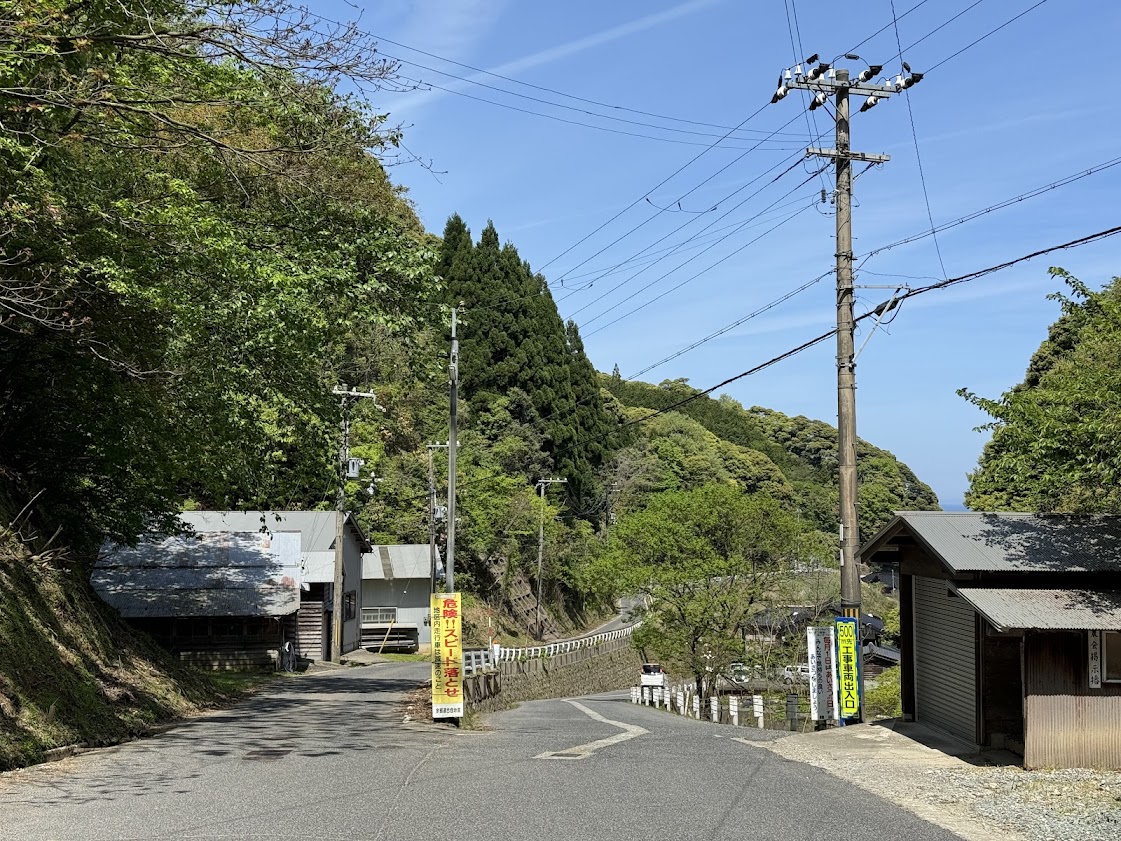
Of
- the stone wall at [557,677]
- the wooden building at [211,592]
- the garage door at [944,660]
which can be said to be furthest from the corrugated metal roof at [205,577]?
the garage door at [944,660]

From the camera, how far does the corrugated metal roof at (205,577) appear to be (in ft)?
104

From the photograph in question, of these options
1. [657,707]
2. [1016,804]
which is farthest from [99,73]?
[657,707]

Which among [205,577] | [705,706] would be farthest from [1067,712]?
[205,577]

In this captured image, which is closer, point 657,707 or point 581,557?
point 657,707

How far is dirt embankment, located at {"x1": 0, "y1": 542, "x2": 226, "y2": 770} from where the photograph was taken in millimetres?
12383

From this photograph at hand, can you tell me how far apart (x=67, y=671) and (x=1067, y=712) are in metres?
13.3

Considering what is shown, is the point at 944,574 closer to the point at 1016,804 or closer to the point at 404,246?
the point at 1016,804

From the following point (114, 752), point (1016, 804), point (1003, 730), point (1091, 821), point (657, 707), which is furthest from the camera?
point (657, 707)

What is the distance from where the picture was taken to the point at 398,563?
51938 millimetres

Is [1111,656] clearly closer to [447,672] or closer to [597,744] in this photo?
[597,744]

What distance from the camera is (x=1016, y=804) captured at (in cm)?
1043

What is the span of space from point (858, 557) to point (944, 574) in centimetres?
143

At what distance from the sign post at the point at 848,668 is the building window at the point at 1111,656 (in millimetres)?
3614

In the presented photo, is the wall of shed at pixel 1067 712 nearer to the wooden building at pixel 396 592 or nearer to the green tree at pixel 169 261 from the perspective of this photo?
the green tree at pixel 169 261
